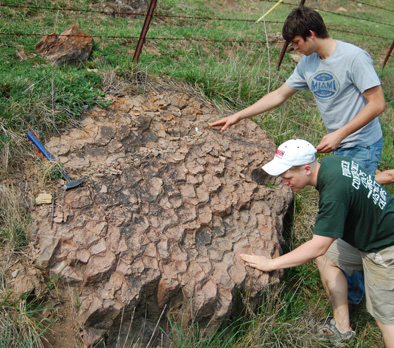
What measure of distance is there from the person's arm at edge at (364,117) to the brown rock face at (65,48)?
3.27 meters

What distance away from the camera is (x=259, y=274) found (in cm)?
284

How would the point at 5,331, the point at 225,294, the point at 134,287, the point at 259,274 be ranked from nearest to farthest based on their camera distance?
the point at 5,331
the point at 134,287
the point at 225,294
the point at 259,274

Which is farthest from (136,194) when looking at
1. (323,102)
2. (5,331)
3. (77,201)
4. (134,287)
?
(323,102)

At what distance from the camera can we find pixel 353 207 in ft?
7.92

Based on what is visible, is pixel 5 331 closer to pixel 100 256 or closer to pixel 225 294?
pixel 100 256

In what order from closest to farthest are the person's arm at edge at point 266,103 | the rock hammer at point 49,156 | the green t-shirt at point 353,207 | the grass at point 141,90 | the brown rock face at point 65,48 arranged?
the green t-shirt at point 353,207
the grass at point 141,90
the rock hammer at point 49,156
the person's arm at edge at point 266,103
the brown rock face at point 65,48

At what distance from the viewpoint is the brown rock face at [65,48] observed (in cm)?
479

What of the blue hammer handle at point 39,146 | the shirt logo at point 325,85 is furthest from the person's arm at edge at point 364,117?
the blue hammer handle at point 39,146

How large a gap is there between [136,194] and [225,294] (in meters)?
0.93

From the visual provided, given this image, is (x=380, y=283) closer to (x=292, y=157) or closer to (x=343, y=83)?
(x=292, y=157)

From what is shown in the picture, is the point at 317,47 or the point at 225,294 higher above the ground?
the point at 317,47

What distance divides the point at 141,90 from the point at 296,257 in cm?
212

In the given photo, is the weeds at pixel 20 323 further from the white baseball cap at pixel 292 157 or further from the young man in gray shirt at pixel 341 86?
the young man in gray shirt at pixel 341 86

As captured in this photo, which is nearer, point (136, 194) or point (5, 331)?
point (5, 331)
